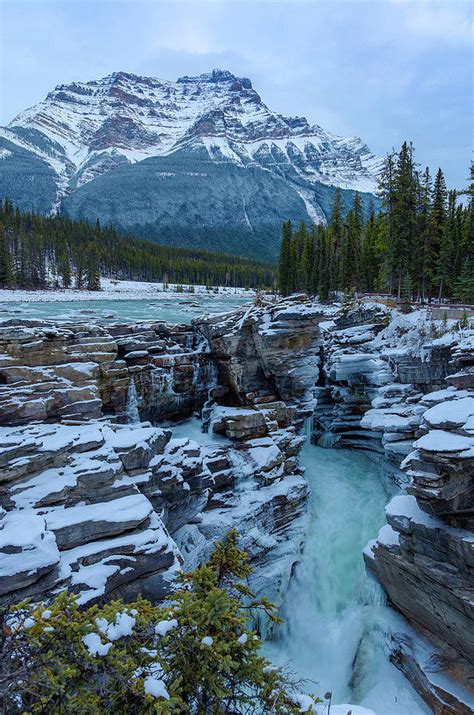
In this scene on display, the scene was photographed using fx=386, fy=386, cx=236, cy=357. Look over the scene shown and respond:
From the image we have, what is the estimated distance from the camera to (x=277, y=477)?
61.7 feet

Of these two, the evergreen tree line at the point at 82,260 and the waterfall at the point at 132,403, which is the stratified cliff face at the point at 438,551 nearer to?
the waterfall at the point at 132,403

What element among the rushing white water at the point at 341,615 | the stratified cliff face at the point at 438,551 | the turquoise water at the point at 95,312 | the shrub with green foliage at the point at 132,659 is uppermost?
the turquoise water at the point at 95,312

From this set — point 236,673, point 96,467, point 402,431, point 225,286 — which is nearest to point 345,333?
point 402,431

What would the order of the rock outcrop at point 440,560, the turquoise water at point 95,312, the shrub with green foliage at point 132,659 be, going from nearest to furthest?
1. the shrub with green foliage at point 132,659
2. the rock outcrop at point 440,560
3. the turquoise water at point 95,312

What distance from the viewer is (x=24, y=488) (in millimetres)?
10992

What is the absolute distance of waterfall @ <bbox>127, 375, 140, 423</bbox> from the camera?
2167 centimetres

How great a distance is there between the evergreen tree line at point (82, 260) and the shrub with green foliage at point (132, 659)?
249 ft

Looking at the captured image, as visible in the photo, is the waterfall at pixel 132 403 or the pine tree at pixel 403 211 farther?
the pine tree at pixel 403 211

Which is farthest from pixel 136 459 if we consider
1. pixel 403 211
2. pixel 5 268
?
pixel 5 268

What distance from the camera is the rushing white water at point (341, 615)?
11633 mm

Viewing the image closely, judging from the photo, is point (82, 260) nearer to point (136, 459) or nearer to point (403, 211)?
point (403, 211)

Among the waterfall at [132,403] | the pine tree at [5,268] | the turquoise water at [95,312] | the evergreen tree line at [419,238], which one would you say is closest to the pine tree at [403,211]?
the evergreen tree line at [419,238]

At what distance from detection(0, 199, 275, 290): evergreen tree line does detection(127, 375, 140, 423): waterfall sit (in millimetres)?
59705

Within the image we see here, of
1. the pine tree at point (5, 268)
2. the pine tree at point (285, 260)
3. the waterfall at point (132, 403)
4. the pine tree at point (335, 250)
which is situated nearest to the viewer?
the waterfall at point (132, 403)
